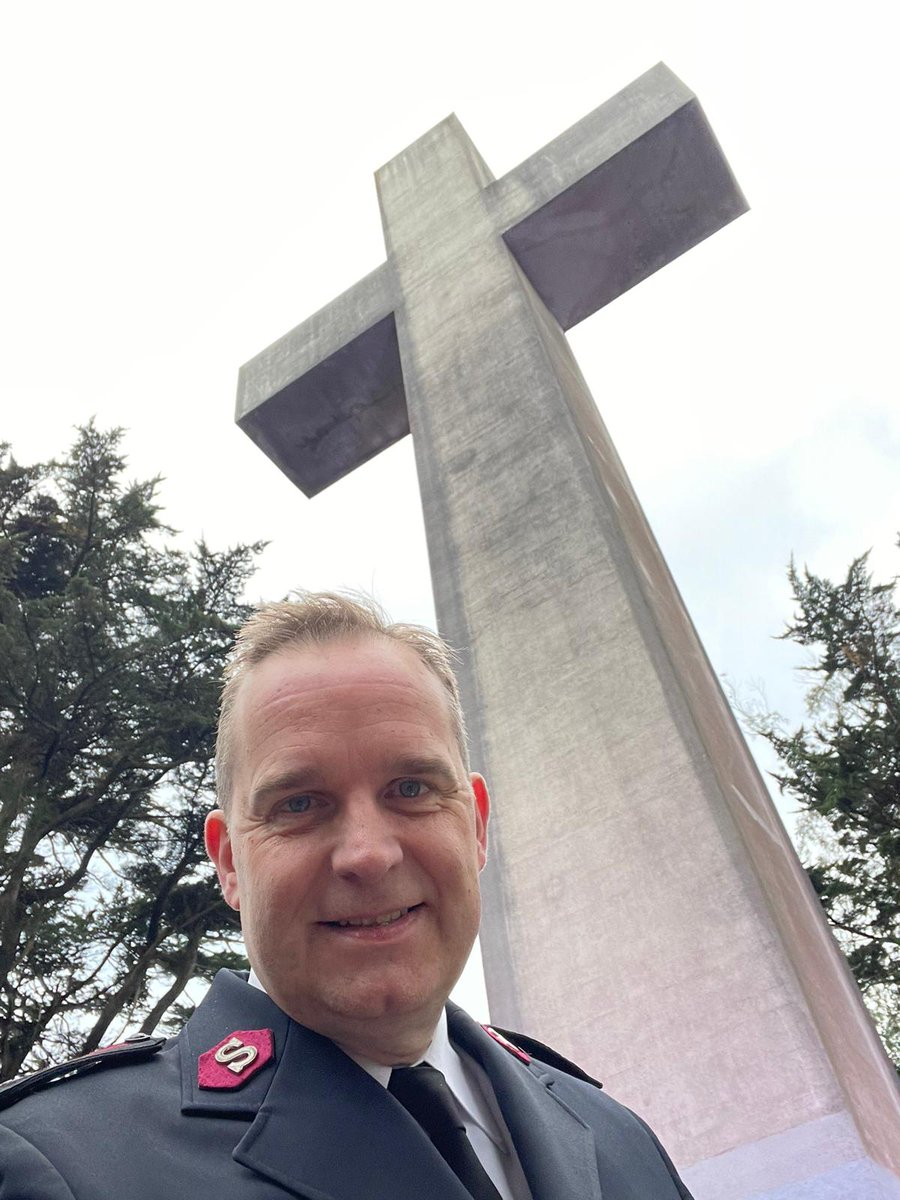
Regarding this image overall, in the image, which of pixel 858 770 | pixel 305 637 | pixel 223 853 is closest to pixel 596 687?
pixel 305 637

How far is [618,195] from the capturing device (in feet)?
24.0

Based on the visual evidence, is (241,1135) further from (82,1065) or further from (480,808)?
(480,808)

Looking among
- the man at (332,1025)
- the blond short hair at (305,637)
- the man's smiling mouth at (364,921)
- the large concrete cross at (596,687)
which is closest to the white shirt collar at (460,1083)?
the man at (332,1025)

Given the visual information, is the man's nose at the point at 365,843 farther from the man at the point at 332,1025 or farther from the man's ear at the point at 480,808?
the man's ear at the point at 480,808

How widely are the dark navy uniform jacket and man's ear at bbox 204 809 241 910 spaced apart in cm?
14

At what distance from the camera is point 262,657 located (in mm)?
1710

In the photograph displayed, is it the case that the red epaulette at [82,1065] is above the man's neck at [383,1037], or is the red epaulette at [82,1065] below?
above

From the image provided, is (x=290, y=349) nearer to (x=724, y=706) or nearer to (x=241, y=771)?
(x=724, y=706)

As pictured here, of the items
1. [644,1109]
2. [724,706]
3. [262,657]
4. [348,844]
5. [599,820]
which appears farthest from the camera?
[724,706]

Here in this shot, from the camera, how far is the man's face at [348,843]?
4.45 feet

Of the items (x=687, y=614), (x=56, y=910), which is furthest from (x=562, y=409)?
(x=56, y=910)

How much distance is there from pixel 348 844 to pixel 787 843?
414 cm

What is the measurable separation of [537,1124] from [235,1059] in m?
0.55

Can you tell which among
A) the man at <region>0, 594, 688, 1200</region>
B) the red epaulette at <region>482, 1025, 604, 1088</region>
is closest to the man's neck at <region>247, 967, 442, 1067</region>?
the man at <region>0, 594, 688, 1200</region>
